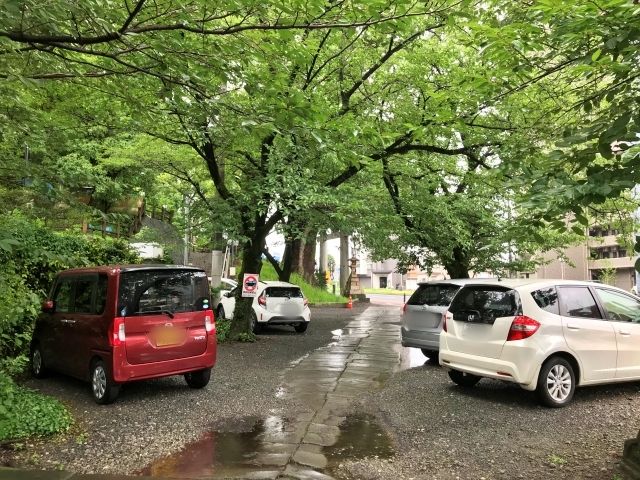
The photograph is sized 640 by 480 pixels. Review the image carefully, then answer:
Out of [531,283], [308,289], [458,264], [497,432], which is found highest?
[458,264]

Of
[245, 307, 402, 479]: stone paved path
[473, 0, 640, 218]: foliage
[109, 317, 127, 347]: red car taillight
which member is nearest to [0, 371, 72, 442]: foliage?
[109, 317, 127, 347]: red car taillight

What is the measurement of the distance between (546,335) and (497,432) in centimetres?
155

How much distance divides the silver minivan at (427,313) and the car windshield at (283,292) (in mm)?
5812

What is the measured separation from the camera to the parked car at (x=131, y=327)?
661 centimetres

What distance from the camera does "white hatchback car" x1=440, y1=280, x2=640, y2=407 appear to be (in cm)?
661

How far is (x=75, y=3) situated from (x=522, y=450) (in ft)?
18.0

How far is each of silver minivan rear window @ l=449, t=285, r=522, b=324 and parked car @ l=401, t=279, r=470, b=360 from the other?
2.13 m

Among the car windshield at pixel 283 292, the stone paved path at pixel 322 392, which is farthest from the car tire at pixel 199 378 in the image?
the car windshield at pixel 283 292

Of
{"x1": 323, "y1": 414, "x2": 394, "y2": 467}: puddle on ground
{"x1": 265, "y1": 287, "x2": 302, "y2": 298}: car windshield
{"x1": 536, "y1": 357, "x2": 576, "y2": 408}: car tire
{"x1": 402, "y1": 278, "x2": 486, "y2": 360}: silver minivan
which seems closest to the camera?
{"x1": 323, "y1": 414, "x2": 394, "y2": 467}: puddle on ground

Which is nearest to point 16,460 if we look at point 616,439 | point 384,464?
point 384,464

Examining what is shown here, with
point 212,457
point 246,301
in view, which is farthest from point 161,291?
point 246,301

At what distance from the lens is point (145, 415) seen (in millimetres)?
6297

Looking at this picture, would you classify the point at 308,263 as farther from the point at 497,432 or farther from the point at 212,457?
the point at 212,457

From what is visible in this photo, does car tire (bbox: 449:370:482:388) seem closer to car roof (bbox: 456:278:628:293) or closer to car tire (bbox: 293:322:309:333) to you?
car roof (bbox: 456:278:628:293)
